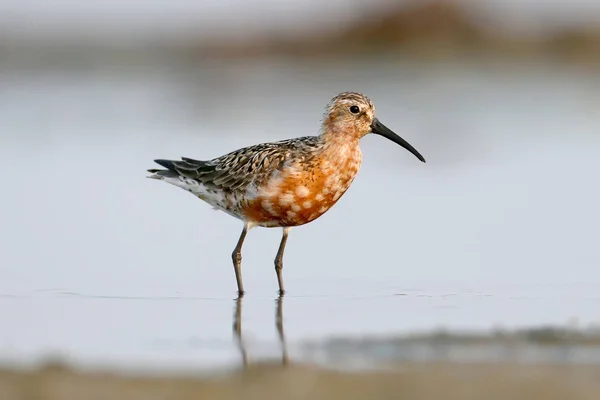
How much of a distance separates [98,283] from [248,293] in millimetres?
1263

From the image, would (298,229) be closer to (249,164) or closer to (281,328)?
(249,164)

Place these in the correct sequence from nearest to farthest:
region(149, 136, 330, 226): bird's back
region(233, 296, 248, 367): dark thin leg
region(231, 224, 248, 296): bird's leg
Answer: region(233, 296, 248, 367): dark thin leg < region(231, 224, 248, 296): bird's leg < region(149, 136, 330, 226): bird's back

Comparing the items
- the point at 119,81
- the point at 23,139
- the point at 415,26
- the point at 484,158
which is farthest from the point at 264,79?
the point at 484,158

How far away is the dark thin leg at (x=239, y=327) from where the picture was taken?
7608 mm

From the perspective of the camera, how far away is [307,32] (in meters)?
37.0

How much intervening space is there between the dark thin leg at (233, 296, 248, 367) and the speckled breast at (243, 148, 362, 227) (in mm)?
1009

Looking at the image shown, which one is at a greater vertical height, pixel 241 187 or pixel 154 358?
pixel 241 187

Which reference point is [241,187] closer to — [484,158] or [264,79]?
[484,158]

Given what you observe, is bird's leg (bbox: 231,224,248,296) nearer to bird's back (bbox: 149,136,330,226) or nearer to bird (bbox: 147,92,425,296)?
bird (bbox: 147,92,425,296)

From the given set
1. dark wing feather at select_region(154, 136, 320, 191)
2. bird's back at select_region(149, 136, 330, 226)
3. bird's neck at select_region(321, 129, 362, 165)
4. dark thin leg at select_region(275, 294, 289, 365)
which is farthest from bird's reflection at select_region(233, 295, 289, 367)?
bird's neck at select_region(321, 129, 362, 165)

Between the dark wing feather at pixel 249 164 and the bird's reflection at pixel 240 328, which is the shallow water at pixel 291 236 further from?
the dark wing feather at pixel 249 164

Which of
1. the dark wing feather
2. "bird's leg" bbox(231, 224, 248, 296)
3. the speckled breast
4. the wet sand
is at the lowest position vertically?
the wet sand

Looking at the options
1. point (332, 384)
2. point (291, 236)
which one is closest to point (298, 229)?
point (291, 236)

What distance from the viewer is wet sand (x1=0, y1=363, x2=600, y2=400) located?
20.2ft
